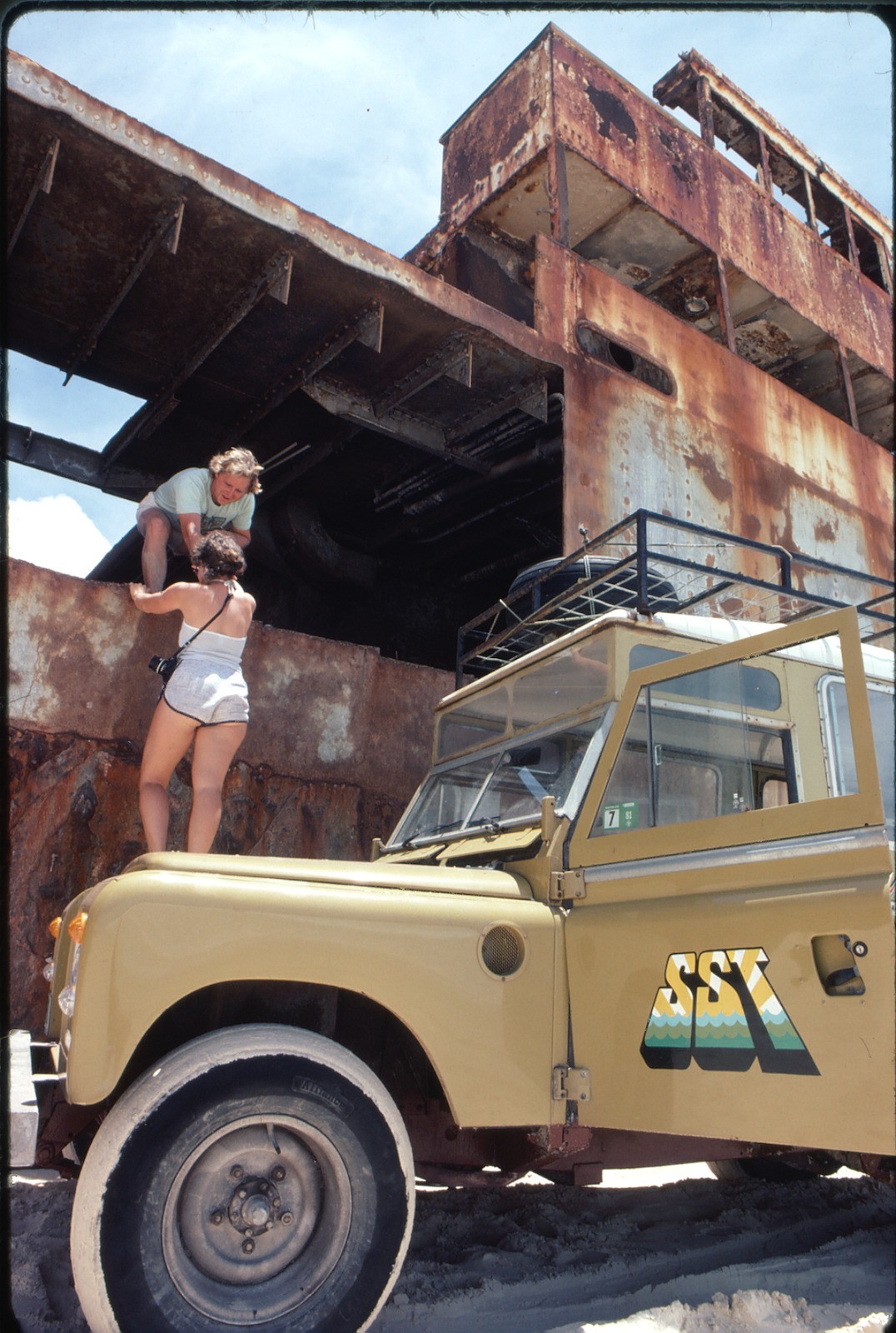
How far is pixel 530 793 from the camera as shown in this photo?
11.1 feet

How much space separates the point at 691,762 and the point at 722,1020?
77 cm

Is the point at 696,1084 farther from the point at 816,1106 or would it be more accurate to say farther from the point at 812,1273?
the point at 812,1273

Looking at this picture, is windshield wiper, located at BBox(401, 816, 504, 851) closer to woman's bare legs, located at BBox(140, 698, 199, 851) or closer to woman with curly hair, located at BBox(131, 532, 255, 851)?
woman with curly hair, located at BBox(131, 532, 255, 851)

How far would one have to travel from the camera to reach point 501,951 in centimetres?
271

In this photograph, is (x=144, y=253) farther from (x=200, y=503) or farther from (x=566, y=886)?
(x=566, y=886)

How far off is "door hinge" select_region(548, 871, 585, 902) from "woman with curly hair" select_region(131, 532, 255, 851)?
159 cm

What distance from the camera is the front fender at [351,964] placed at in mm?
2289

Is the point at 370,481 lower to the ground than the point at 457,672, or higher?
higher

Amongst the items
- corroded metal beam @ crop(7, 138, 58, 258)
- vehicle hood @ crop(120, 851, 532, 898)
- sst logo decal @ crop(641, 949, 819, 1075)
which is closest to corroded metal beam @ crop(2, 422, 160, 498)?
corroded metal beam @ crop(7, 138, 58, 258)

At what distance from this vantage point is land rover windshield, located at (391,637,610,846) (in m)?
3.25

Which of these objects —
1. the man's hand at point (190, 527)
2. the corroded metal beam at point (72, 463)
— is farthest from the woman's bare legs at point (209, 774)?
the corroded metal beam at point (72, 463)

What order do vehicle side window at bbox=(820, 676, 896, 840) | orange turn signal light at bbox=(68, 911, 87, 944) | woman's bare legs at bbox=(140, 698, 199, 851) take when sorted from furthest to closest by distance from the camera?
woman's bare legs at bbox=(140, 698, 199, 851)
vehicle side window at bbox=(820, 676, 896, 840)
orange turn signal light at bbox=(68, 911, 87, 944)

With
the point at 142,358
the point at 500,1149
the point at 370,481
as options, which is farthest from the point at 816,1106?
the point at 370,481

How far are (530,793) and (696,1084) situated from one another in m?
1.15
